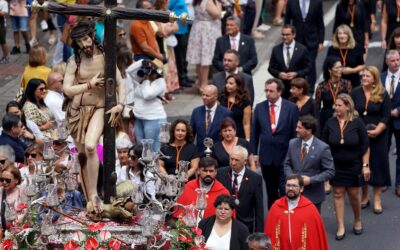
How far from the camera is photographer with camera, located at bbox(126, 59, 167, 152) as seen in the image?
1659 centimetres

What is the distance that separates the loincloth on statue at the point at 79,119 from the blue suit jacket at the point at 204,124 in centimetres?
445

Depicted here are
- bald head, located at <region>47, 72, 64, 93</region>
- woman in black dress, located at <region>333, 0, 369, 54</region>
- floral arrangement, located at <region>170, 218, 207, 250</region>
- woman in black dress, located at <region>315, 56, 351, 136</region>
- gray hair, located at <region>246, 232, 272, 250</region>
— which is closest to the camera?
floral arrangement, located at <region>170, 218, 207, 250</region>

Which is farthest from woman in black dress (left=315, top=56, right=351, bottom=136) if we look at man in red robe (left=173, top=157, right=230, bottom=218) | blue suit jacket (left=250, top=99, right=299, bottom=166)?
man in red robe (left=173, top=157, right=230, bottom=218)

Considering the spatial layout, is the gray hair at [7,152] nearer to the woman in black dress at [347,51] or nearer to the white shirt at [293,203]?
the white shirt at [293,203]

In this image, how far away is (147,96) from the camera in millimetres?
16719

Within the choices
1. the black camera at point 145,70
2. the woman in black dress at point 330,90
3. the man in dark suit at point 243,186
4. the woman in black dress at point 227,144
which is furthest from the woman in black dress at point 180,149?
the woman in black dress at point 330,90

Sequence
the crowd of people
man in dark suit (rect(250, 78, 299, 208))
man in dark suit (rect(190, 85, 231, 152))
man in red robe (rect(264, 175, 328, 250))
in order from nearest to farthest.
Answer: the crowd of people < man in red robe (rect(264, 175, 328, 250)) < man in dark suit (rect(190, 85, 231, 152)) < man in dark suit (rect(250, 78, 299, 208))

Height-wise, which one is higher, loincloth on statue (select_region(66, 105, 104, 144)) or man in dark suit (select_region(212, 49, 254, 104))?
loincloth on statue (select_region(66, 105, 104, 144))

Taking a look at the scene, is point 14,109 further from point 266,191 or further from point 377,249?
point 377,249

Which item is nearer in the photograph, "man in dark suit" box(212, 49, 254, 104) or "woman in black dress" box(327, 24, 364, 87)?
"man in dark suit" box(212, 49, 254, 104)

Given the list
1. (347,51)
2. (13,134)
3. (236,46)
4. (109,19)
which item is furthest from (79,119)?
(347,51)

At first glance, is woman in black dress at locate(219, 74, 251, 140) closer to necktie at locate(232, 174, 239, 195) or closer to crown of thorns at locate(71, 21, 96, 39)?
necktie at locate(232, 174, 239, 195)

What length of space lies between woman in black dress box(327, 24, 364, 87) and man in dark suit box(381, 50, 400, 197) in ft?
3.99

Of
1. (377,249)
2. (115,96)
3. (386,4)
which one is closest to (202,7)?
(386,4)
